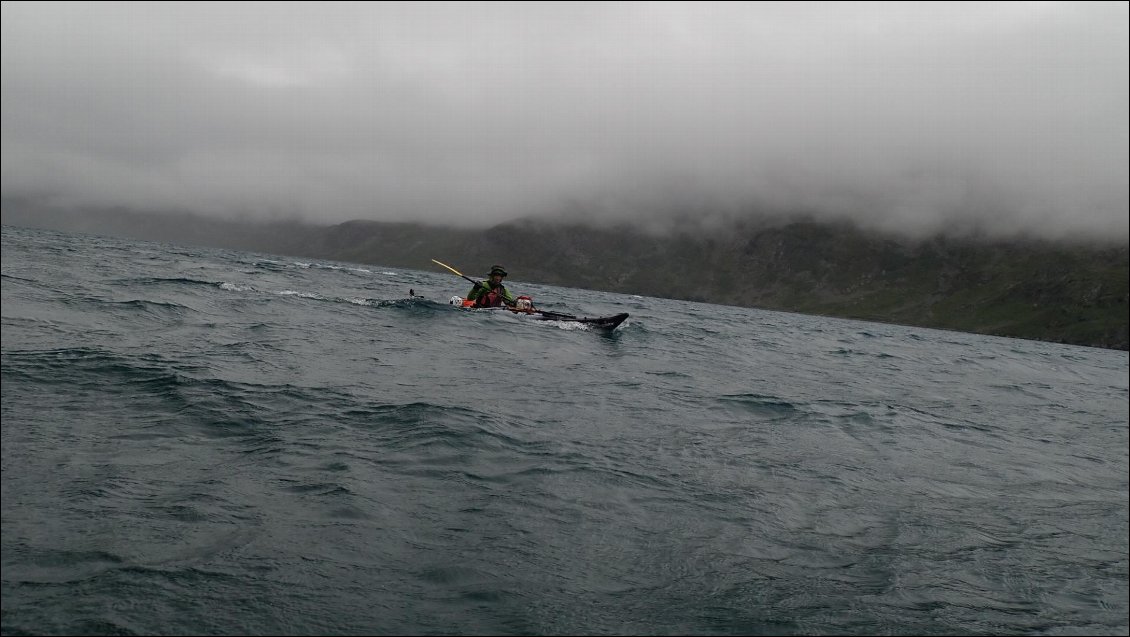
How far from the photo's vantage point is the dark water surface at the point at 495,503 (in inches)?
255

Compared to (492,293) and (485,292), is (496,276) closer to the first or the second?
(492,293)

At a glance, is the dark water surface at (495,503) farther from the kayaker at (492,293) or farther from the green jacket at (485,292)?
the green jacket at (485,292)

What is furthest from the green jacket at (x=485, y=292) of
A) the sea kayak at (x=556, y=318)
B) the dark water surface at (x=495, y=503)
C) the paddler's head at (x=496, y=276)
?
the dark water surface at (x=495, y=503)

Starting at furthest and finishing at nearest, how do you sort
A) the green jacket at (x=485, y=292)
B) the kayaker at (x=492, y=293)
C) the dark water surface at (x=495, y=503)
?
the green jacket at (x=485, y=292), the kayaker at (x=492, y=293), the dark water surface at (x=495, y=503)

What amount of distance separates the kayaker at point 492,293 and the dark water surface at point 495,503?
15922mm

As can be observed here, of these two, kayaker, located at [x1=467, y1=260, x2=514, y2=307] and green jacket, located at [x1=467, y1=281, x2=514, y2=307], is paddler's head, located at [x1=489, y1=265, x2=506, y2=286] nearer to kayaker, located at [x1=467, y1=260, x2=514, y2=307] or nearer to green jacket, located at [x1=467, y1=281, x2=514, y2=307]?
kayaker, located at [x1=467, y1=260, x2=514, y2=307]

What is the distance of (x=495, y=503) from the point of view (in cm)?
938

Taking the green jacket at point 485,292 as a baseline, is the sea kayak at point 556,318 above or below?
below

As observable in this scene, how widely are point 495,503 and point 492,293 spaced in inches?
1098

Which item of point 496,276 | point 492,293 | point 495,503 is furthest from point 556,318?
point 495,503

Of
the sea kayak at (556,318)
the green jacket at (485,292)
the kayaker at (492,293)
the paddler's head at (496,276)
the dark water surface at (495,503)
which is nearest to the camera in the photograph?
the dark water surface at (495,503)

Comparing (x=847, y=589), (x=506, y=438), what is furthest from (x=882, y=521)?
(x=506, y=438)

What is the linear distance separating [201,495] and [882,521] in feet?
30.0

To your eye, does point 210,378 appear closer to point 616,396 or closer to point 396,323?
point 616,396
